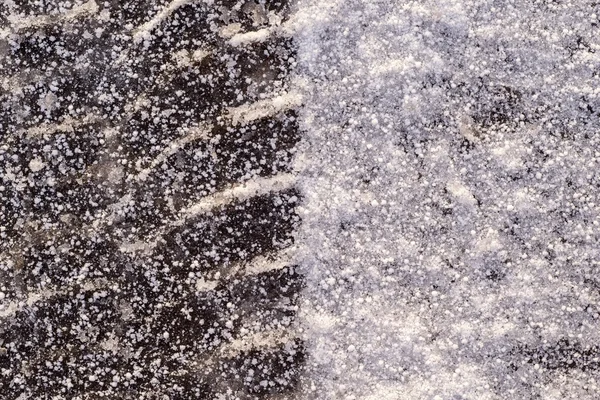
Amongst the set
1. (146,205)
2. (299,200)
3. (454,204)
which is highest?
(146,205)

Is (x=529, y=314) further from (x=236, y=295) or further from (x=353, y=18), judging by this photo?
(x=353, y=18)

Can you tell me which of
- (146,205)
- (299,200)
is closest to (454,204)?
(299,200)

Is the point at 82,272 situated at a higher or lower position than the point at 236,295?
higher

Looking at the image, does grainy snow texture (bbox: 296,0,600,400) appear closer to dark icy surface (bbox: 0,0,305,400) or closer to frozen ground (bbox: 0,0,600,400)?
frozen ground (bbox: 0,0,600,400)

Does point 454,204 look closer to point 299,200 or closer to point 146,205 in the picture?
point 299,200

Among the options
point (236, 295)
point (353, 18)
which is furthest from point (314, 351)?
point (353, 18)

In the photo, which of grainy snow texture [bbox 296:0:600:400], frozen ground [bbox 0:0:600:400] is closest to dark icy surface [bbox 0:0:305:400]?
frozen ground [bbox 0:0:600:400]

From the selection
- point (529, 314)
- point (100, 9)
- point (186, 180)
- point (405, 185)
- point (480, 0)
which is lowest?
point (529, 314)
